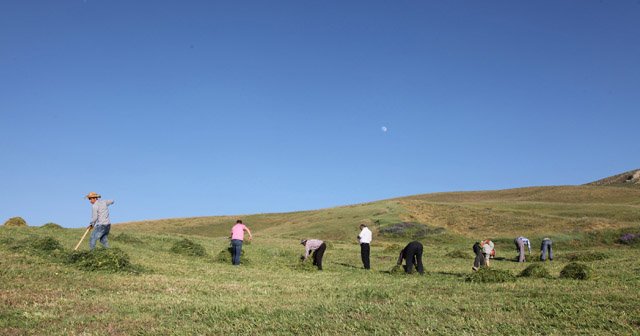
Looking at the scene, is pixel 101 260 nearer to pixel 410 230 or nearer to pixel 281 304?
pixel 281 304

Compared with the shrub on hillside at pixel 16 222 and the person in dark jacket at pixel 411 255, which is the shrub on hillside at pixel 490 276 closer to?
the person in dark jacket at pixel 411 255

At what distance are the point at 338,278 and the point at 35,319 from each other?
444 inches

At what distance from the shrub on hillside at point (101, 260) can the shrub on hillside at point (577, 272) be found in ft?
50.9

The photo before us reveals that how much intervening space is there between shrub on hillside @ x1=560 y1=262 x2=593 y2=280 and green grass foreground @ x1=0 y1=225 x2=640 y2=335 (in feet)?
1.07

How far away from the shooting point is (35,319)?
10242mm

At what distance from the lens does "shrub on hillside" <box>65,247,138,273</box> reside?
17.2 meters

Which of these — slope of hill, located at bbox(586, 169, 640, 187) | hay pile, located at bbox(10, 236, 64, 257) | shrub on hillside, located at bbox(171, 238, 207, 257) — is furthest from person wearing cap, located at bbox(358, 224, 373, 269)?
slope of hill, located at bbox(586, 169, 640, 187)

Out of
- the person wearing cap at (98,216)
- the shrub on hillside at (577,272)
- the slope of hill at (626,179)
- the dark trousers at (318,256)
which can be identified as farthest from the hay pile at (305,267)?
the slope of hill at (626,179)

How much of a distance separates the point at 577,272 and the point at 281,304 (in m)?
11.1

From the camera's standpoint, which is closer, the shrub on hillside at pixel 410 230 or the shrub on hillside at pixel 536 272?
the shrub on hillside at pixel 536 272

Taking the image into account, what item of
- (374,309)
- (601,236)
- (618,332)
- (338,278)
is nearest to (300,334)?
(374,309)

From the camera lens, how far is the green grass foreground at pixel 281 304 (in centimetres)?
949

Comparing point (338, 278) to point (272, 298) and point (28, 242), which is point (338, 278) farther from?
point (28, 242)

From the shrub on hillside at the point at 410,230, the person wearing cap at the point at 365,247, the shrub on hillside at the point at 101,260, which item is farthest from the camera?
the shrub on hillside at the point at 410,230
